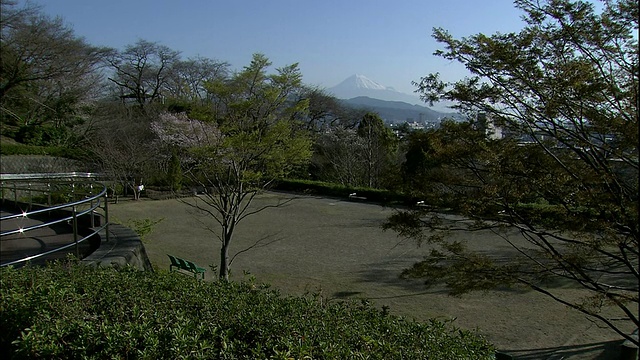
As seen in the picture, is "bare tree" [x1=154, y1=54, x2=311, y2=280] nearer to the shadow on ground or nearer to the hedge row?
the shadow on ground

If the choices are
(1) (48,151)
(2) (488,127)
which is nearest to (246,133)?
(2) (488,127)

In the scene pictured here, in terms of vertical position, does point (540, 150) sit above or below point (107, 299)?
Result: above

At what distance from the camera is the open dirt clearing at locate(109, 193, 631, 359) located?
19.4 ft

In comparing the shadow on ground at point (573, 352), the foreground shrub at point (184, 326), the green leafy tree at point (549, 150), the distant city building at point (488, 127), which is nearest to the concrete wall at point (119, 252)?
the foreground shrub at point (184, 326)

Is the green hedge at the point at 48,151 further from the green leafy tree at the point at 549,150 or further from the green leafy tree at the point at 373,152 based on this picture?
the green leafy tree at the point at 549,150

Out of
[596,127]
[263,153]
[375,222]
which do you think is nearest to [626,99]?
[596,127]

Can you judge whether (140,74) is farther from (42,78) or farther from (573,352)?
(573,352)

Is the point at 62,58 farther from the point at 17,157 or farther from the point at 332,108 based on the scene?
the point at 332,108

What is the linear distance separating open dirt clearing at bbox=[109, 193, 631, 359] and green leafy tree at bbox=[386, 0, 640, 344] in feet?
4.21

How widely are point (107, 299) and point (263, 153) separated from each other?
5.93 meters

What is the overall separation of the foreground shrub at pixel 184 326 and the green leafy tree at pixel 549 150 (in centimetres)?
139

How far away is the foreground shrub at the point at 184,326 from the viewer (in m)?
2.09

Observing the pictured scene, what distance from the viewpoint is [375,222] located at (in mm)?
14250

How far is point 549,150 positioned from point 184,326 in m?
3.29
